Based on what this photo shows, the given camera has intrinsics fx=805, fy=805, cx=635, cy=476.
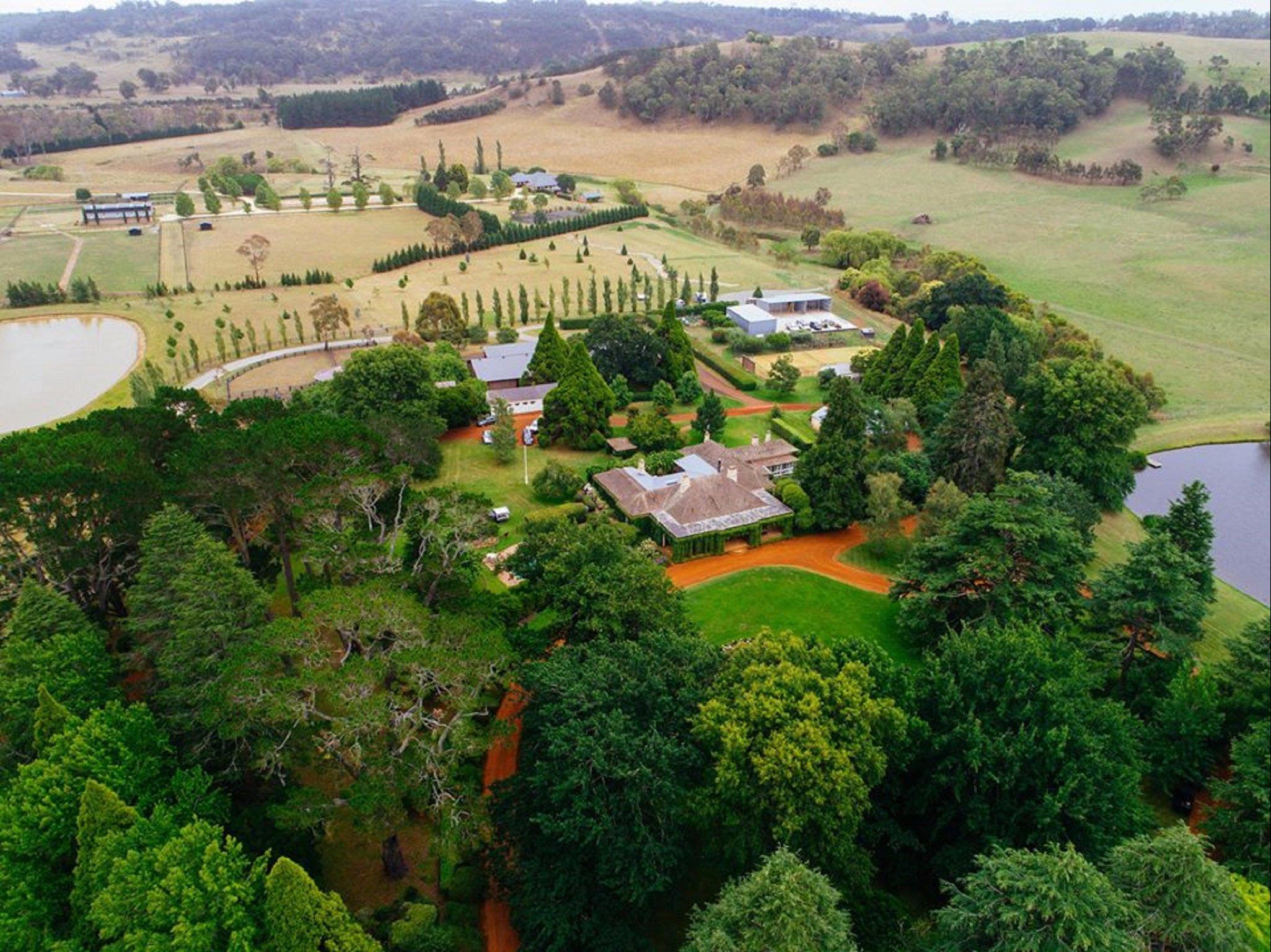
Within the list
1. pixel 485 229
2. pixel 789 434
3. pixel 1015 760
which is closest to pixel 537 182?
pixel 485 229

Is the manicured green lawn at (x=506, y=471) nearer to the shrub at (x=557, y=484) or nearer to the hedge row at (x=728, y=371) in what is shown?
the shrub at (x=557, y=484)

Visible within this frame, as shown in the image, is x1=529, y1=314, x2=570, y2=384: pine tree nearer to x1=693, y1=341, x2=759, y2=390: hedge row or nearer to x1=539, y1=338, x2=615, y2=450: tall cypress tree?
x1=539, y1=338, x2=615, y2=450: tall cypress tree

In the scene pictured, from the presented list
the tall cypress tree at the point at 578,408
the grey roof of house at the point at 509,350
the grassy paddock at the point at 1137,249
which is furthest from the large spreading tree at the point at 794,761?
the grey roof of house at the point at 509,350

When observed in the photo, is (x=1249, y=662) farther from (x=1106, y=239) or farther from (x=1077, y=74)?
(x=1077, y=74)

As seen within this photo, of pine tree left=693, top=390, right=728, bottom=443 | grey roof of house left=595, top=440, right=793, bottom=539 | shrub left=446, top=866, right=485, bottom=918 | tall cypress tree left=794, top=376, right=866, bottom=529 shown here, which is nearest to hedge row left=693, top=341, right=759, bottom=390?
pine tree left=693, top=390, right=728, bottom=443

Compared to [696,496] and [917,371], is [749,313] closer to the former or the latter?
[917,371]
